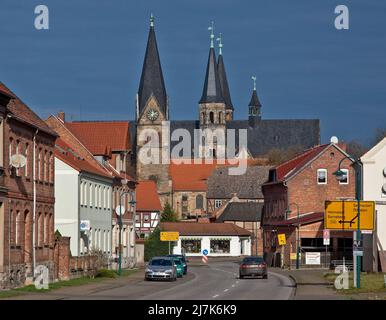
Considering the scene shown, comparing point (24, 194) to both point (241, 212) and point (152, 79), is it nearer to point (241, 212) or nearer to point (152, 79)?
point (241, 212)

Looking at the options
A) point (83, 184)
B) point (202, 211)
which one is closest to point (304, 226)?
point (83, 184)

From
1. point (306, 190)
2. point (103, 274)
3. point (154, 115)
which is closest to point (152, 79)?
point (154, 115)

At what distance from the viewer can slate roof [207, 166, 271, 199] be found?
166125mm

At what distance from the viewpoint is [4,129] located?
4381 cm

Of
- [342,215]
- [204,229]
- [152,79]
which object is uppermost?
[152,79]

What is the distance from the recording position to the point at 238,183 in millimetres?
169250

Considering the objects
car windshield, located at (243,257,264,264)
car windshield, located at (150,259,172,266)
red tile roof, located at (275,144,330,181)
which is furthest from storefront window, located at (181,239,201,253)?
car windshield, located at (150,259,172,266)

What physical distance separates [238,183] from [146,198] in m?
41.9

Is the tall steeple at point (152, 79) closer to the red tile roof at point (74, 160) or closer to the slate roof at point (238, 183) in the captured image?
the slate roof at point (238, 183)

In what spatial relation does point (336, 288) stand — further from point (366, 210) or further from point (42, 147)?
point (42, 147)

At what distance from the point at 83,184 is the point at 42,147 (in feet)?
46.2

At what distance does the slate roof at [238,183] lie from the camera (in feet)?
545

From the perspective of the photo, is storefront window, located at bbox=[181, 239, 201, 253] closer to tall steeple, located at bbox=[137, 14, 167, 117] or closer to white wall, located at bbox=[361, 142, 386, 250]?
tall steeple, located at bbox=[137, 14, 167, 117]

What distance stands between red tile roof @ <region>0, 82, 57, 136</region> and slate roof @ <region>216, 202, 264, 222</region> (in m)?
91.1
